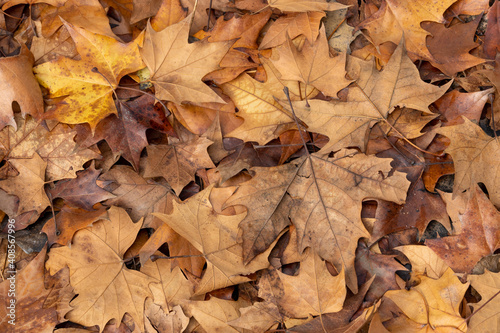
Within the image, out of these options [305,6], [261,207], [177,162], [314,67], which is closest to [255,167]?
[261,207]

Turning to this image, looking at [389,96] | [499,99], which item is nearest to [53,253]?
[389,96]

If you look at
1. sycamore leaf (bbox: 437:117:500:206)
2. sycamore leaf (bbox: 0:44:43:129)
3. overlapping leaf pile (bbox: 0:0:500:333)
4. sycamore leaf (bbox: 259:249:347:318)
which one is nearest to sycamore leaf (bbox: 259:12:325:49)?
overlapping leaf pile (bbox: 0:0:500:333)

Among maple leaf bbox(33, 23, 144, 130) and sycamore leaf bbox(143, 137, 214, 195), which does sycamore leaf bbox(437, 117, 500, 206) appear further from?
maple leaf bbox(33, 23, 144, 130)

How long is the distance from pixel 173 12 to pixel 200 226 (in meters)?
1.04

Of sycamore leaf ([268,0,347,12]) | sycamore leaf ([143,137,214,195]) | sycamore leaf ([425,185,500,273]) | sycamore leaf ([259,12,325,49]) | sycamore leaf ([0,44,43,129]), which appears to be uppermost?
sycamore leaf ([268,0,347,12])

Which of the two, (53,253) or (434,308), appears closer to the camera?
(434,308)

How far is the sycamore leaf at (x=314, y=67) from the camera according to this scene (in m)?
1.60

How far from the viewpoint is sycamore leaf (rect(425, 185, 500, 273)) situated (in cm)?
150

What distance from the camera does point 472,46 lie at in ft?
5.32

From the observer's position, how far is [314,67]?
5.27ft

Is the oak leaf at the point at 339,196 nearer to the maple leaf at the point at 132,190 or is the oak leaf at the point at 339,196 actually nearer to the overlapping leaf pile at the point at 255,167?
the overlapping leaf pile at the point at 255,167

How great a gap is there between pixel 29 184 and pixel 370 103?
1.67 m

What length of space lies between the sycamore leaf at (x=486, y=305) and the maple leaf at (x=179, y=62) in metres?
1.32

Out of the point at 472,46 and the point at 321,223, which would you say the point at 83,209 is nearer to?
the point at 321,223
